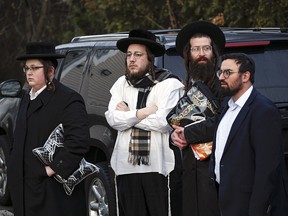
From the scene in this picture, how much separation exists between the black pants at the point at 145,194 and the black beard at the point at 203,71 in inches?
37.3

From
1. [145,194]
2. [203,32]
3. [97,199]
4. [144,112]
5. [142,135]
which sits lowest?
[97,199]

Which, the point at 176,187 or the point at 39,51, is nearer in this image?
the point at 39,51

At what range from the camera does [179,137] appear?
7172 millimetres

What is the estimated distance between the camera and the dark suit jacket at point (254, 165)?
5.96 meters

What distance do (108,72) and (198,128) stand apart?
2086mm

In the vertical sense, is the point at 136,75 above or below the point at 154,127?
above

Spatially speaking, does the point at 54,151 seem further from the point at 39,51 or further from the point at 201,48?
the point at 201,48

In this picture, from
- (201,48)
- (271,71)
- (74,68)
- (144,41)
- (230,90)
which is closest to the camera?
(230,90)

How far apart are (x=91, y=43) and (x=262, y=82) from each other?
224 cm

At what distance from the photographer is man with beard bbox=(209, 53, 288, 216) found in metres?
5.97

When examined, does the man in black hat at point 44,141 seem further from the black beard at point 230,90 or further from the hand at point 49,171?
the black beard at point 230,90

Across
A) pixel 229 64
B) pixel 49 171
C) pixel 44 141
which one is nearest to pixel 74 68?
pixel 44 141

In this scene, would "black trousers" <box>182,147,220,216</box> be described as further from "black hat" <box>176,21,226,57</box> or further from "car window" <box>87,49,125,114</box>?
"car window" <box>87,49,125,114</box>

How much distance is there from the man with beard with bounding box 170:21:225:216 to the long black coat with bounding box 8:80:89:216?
0.81 meters
